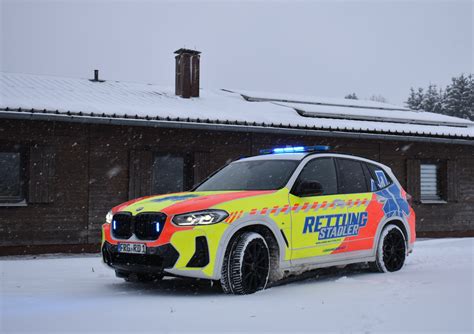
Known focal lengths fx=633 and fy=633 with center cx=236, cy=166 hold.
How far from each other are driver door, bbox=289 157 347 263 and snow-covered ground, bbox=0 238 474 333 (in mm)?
457

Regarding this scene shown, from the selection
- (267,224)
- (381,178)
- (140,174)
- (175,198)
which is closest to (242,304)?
(267,224)

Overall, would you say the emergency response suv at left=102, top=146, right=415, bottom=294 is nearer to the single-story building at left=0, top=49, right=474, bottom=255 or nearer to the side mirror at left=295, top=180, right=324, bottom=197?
the side mirror at left=295, top=180, right=324, bottom=197

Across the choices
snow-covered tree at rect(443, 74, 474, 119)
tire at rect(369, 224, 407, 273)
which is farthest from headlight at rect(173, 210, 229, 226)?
snow-covered tree at rect(443, 74, 474, 119)

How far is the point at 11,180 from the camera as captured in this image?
1744cm

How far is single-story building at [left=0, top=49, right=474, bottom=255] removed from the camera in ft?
43.7

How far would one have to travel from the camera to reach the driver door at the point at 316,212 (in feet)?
24.7

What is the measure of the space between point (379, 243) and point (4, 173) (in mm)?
10391

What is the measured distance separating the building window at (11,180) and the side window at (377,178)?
7816 millimetres

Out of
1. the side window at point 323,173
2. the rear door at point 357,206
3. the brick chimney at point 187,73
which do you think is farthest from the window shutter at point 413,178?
the side window at point 323,173

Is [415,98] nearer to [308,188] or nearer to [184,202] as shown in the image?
[308,188]

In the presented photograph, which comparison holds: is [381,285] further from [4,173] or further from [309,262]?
[4,173]

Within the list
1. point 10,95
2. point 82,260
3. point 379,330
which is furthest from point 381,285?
point 10,95

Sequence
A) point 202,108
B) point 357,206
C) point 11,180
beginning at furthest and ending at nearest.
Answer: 1. point 11,180
2. point 202,108
3. point 357,206

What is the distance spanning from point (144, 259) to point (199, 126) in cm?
760
